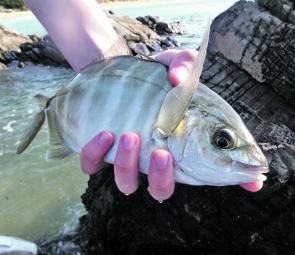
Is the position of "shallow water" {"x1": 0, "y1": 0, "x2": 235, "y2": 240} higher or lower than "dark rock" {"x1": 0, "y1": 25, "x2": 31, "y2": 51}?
higher

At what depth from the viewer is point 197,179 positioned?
1.83 metres

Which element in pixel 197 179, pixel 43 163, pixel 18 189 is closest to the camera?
pixel 197 179

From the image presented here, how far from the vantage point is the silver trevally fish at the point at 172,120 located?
5.90 ft

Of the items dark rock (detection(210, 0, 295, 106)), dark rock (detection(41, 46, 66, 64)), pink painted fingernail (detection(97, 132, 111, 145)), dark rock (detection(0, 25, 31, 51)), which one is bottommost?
dark rock (detection(0, 25, 31, 51))

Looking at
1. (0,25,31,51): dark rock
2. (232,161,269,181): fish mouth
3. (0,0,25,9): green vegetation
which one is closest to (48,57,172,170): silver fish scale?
(232,161,269,181): fish mouth

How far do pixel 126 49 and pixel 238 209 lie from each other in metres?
1.61

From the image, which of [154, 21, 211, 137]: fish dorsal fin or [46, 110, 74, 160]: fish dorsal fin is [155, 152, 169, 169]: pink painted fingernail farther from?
[46, 110, 74, 160]: fish dorsal fin

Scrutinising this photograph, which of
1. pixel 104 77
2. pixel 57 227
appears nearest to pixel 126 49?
pixel 104 77

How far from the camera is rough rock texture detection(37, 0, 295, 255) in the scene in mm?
3326

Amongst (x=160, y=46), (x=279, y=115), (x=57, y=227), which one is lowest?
(x=160, y=46)

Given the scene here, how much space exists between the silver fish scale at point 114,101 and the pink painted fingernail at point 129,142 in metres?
0.04

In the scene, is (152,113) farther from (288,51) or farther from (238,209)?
(288,51)

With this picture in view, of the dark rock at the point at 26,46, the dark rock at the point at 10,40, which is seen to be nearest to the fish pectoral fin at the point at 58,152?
the dark rock at the point at 26,46

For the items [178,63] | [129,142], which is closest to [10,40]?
[178,63]
